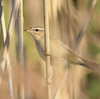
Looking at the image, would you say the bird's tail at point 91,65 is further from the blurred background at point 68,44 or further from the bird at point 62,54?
the blurred background at point 68,44

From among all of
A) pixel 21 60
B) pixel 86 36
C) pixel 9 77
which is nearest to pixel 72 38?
pixel 86 36

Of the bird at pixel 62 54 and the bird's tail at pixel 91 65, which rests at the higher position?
the bird at pixel 62 54

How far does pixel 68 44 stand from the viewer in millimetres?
1562

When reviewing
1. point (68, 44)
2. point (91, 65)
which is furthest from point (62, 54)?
point (91, 65)

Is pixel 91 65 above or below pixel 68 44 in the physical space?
below

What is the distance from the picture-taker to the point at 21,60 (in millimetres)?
1307

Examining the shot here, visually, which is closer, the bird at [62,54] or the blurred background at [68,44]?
the blurred background at [68,44]

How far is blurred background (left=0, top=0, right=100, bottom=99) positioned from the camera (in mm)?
1269

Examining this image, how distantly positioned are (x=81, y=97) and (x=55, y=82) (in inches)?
12.6

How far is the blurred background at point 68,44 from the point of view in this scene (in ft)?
4.16

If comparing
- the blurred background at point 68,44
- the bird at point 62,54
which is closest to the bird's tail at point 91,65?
the bird at point 62,54

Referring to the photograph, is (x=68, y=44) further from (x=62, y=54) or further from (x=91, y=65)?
(x=91, y=65)

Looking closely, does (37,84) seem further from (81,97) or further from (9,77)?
(81,97)

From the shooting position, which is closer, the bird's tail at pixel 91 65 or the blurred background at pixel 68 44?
the blurred background at pixel 68 44
